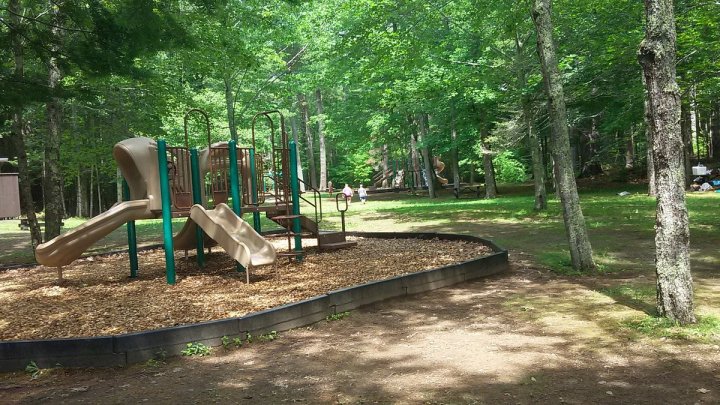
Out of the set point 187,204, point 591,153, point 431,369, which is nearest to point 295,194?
point 187,204

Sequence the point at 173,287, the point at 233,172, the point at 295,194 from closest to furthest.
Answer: the point at 173,287 < the point at 233,172 < the point at 295,194

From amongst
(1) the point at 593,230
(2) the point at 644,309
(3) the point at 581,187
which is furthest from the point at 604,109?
(2) the point at 644,309

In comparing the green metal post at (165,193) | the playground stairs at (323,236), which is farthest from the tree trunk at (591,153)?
the green metal post at (165,193)

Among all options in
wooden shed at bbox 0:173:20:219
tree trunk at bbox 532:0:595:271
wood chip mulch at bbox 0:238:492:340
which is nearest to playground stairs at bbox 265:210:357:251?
wood chip mulch at bbox 0:238:492:340

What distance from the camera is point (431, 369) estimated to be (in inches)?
178

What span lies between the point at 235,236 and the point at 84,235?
244 centimetres

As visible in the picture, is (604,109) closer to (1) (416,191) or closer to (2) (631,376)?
(1) (416,191)

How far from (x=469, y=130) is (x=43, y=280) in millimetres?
22848

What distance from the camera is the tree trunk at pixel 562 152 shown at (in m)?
8.60

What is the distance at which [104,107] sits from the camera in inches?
715

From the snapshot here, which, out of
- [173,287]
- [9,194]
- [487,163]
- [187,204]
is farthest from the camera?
[487,163]

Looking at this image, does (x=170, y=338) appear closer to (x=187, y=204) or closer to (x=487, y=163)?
(x=187, y=204)

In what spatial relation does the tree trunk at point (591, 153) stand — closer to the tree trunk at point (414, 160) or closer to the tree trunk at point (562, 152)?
the tree trunk at point (414, 160)

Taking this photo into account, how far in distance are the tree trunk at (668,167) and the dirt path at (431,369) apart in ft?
2.13
